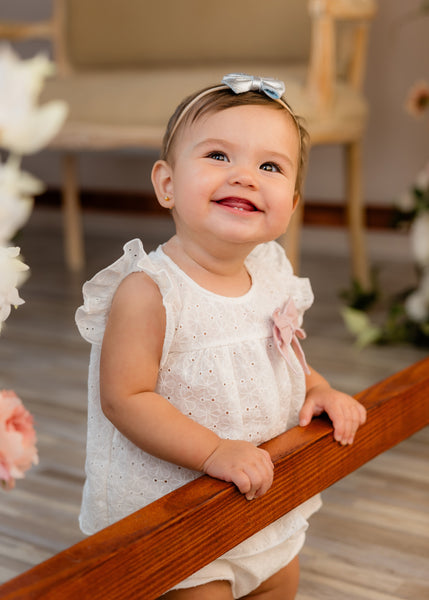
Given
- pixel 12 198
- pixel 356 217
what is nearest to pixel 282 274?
pixel 12 198

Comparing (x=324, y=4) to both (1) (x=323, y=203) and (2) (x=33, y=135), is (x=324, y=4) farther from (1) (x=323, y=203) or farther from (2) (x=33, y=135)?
(2) (x=33, y=135)

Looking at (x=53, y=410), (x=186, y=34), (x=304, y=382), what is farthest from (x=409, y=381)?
(x=186, y=34)

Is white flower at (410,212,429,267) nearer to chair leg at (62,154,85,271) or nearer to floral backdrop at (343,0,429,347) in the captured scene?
floral backdrop at (343,0,429,347)

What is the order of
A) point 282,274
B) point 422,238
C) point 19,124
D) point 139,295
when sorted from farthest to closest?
point 422,238 → point 282,274 → point 139,295 → point 19,124

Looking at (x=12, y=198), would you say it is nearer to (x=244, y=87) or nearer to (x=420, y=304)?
(x=244, y=87)

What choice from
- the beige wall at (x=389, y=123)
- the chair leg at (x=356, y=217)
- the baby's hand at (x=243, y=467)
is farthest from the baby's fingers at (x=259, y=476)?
the beige wall at (x=389, y=123)

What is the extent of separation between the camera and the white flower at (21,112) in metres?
0.28

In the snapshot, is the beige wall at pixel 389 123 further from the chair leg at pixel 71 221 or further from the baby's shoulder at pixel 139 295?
the baby's shoulder at pixel 139 295

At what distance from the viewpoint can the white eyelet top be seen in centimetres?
76

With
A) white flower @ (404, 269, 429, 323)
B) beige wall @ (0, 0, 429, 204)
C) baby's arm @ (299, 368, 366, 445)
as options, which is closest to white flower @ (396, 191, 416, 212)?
white flower @ (404, 269, 429, 323)

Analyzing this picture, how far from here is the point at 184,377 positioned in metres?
0.76

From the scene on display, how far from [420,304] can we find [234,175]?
3.52 feet

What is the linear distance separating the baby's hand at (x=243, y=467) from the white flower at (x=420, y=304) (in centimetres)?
110

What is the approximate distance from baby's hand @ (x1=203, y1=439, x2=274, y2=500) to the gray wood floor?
241mm
